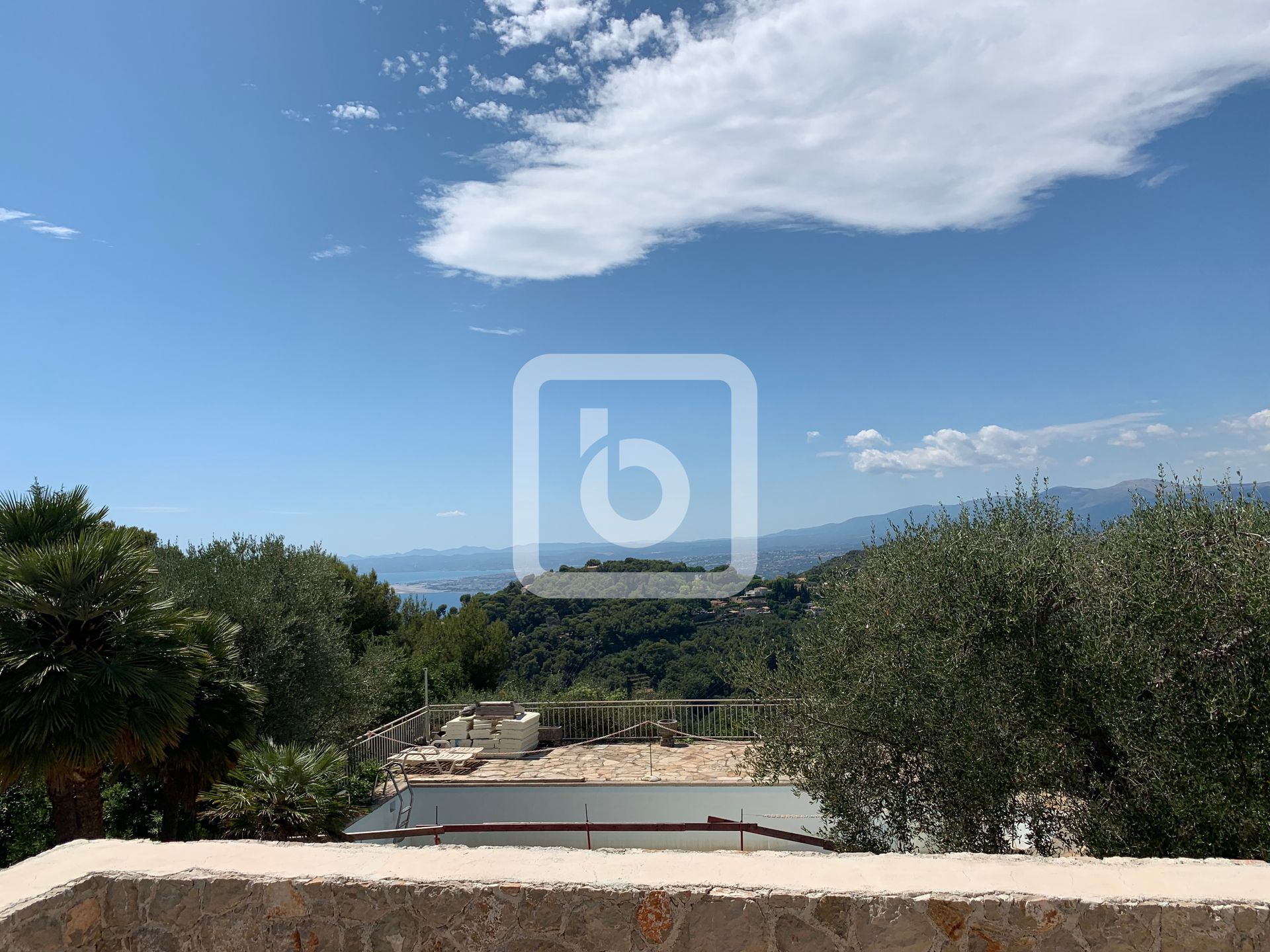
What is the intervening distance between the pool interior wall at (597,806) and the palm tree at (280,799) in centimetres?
422

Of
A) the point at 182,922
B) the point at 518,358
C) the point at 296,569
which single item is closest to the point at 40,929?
the point at 182,922

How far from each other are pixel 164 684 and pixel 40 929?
12.5 feet

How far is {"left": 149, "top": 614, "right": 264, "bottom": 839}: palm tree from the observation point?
7.10 meters

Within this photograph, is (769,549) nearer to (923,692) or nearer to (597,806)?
(597,806)

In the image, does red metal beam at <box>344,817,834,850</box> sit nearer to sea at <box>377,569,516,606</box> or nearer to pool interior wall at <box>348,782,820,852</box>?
pool interior wall at <box>348,782,820,852</box>

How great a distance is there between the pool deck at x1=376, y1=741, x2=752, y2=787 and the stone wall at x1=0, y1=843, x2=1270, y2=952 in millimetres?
8353

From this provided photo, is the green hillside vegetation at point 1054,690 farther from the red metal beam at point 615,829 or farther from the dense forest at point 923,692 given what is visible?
the red metal beam at point 615,829

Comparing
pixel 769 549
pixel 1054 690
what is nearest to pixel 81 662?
pixel 1054 690

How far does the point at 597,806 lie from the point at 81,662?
7301 millimetres

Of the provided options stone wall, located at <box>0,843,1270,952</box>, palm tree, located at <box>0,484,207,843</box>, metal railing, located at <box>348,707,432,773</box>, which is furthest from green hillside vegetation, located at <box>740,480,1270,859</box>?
metal railing, located at <box>348,707,432,773</box>

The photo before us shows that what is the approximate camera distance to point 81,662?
589 cm

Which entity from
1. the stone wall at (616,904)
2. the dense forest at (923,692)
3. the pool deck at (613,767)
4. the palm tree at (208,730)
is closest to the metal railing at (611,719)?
the pool deck at (613,767)

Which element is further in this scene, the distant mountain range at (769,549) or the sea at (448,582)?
the sea at (448,582)
